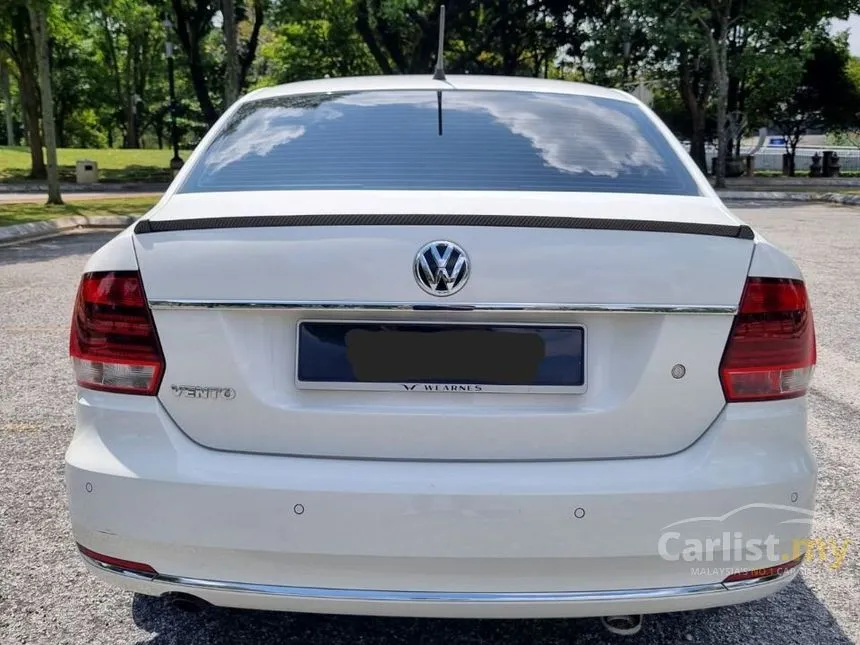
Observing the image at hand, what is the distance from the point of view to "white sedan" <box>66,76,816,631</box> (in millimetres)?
2006

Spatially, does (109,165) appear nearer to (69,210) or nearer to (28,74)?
(28,74)

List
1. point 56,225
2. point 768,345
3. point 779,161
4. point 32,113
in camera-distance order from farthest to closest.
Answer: point 779,161
point 32,113
point 56,225
point 768,345

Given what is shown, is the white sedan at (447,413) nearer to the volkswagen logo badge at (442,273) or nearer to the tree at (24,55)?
the volkswagen logo badge at (442,273)

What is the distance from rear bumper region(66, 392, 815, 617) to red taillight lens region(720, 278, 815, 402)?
0.23ft

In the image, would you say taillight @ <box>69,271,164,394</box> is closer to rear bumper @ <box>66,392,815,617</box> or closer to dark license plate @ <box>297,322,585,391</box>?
rear bumper @ <box>66,392,815,617</box>

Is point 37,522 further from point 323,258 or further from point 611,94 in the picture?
point 611,94

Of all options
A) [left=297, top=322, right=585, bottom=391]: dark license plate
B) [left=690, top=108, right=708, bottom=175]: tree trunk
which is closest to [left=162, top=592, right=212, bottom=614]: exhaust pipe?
[left=297, top=322, right=585, bottom=391]: dark license plate

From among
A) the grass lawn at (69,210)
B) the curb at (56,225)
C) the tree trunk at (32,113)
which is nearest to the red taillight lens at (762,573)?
the curb at (56,225)

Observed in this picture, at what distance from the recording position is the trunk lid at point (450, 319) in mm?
2010

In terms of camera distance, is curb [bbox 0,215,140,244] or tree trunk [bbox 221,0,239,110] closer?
curb [bbox 0,215,140,244]

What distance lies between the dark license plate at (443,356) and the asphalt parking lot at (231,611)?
3.26ft

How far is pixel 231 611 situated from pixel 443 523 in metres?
1.14

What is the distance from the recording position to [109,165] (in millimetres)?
36156

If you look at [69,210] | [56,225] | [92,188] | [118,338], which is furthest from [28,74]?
[118,338]
